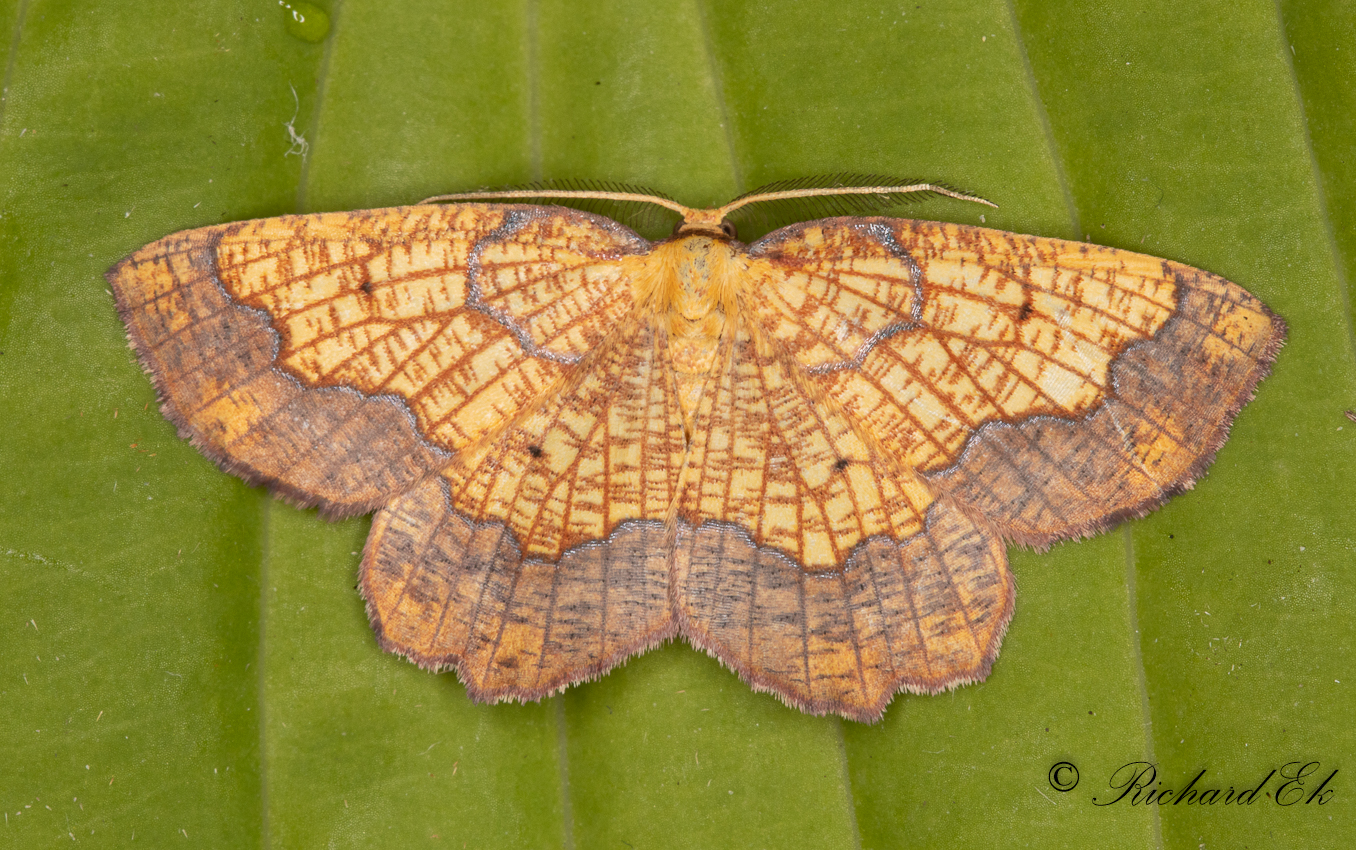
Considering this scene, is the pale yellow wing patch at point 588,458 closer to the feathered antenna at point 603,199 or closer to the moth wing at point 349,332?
the moth wing at point 349,332

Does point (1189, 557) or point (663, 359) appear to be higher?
point (663, 359)

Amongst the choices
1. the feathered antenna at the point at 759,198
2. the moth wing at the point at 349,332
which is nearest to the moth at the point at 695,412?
the moth wing at the point at 349,332

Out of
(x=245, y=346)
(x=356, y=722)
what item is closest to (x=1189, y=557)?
(x=356, y=722)

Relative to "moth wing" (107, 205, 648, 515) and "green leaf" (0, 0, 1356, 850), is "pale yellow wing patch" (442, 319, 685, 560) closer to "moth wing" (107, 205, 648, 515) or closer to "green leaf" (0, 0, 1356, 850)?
"moth wing" (107, 205, 648, 515)

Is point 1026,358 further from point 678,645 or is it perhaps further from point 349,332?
point 349,332

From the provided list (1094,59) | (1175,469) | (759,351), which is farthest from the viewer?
(1094,59)

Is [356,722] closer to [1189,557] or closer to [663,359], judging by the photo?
[663,359]

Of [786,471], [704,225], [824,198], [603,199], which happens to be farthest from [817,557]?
[603,199]
